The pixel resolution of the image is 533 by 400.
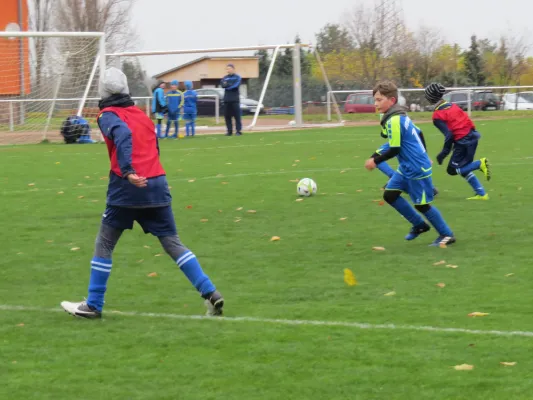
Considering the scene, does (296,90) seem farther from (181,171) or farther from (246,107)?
(181,171)

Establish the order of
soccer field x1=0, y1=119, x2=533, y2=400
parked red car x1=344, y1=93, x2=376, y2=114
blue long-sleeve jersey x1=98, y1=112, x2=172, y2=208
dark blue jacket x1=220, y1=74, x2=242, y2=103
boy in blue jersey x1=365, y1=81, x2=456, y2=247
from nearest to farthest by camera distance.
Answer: soccer field x1=0, y1=119, x2=533, y2=400 → blue long-sleeve jersey x1=98, y1=112, x2=172, y2=208 → boy in blue jersey x1=365, y1=81, x2=456, y2=247 → dark blue jacket x1=220, y1=74, x2=242, y2=103 → parked red car x1=344, y1=93, x2=376, y2=114

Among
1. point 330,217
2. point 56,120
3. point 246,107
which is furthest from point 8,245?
point 246,107

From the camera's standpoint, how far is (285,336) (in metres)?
6.20

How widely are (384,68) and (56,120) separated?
3165cm

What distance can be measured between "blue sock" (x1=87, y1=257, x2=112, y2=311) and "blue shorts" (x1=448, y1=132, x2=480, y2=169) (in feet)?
24.0

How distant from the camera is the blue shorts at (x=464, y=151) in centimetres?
1308

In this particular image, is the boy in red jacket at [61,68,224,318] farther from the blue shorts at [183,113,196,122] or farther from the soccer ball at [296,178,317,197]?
the blue shorts at [183,113,196,122]

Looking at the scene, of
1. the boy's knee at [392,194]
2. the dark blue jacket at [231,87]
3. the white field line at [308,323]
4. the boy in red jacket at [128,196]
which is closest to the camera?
the white field line at [308,323]

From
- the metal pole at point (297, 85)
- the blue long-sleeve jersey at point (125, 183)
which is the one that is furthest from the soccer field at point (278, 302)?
the metal pole at point (297, 85)

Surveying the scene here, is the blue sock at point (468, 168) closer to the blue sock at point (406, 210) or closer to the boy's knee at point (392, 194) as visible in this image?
the blue sock at point (406, 210)

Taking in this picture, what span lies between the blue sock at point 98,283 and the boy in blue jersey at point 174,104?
73.9 ft

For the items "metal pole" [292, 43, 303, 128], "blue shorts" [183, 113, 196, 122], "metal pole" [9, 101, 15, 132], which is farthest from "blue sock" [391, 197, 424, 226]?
"metal pole" [292, 43, 303, 128]

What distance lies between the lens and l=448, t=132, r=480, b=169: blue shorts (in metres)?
13.1

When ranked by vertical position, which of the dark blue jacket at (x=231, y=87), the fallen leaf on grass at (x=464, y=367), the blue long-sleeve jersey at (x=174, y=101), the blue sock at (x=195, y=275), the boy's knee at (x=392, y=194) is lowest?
the fallen leaf on grass at (x=464, y=367)
